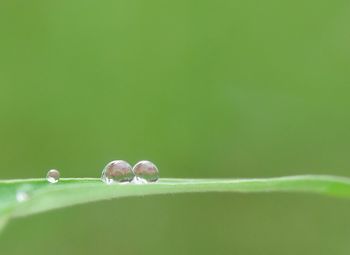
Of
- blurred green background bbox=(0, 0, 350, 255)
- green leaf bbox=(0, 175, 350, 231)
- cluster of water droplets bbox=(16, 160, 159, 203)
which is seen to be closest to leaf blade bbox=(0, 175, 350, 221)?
green leaf bbox=(0, 175, 350, 231)

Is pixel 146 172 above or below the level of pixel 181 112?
above

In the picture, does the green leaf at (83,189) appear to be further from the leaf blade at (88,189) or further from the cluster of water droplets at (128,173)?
the cluster of water droplets at (128,173)

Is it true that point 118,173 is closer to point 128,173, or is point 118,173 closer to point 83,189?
point 128,173

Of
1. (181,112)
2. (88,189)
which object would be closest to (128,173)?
(88,189)

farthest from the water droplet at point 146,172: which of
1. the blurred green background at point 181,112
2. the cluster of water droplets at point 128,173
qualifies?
the blurred green background at point 181,112

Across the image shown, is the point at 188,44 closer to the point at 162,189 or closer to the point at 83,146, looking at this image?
the point at 83,146

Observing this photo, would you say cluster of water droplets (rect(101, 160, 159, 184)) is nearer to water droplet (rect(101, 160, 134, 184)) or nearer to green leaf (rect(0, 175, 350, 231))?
water droplet (rect(101, 160, 134, 184))
